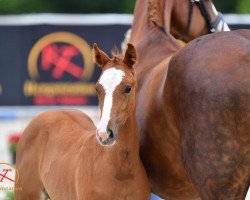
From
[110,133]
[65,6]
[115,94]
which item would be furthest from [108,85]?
[65,6]

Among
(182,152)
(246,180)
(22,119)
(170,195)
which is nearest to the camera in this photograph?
(246,180)

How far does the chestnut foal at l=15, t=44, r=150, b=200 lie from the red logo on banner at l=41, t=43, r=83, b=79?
5194 millimetres

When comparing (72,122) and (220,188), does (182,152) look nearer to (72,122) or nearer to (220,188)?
(220,188)

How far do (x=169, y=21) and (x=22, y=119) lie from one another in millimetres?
5385

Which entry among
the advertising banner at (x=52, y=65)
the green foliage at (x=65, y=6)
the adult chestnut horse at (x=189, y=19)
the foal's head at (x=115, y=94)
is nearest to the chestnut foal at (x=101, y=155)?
the foal's head at (x=115, y=94)

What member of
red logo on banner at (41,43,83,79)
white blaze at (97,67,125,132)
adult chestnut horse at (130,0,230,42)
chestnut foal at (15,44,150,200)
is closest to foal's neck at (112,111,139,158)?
chestnut foal at (15,44,150,200)

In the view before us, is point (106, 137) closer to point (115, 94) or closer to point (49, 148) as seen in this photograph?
point (115, 94)

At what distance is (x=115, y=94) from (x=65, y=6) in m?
12.9

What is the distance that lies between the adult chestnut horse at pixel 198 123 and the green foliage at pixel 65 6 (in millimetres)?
11397

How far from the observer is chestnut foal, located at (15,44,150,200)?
13.0ft

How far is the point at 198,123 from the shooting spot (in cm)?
372

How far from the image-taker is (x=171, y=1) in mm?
5332

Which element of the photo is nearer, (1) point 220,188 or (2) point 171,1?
(1) point 220,188

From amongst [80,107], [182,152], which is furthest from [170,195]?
[80,107]
